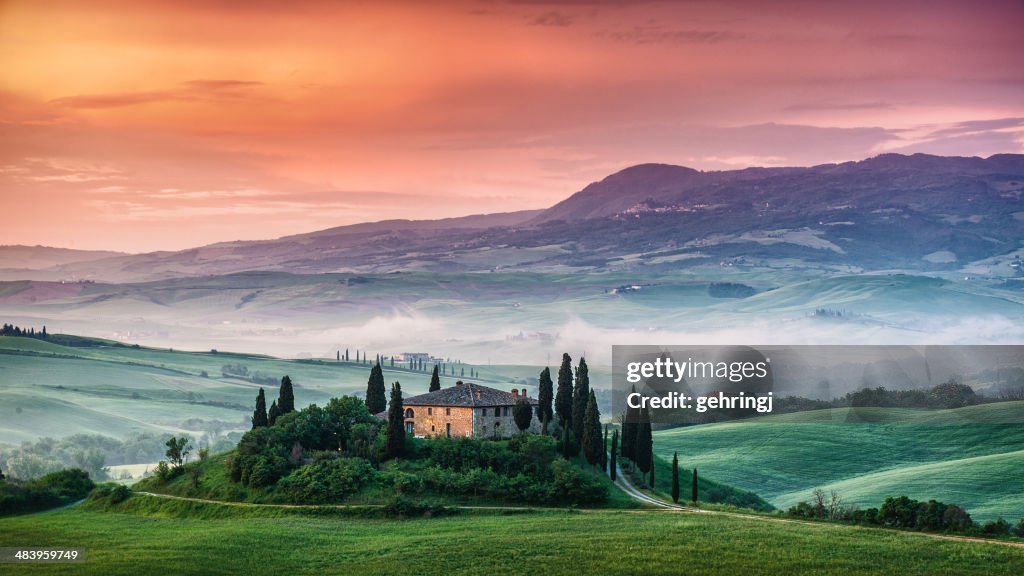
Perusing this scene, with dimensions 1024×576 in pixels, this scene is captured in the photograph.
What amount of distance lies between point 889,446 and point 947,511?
275 feet

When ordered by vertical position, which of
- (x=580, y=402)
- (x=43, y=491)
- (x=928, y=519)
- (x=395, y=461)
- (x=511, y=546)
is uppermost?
(x=580, y=402)

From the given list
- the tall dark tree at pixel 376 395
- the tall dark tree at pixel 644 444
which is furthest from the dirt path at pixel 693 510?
the tall dark tree at pixel 376 395

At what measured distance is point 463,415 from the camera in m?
95.3

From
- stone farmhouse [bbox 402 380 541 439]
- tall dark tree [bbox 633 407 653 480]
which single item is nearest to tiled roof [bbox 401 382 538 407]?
stone farmhouse [bbox 402 380 541 439]

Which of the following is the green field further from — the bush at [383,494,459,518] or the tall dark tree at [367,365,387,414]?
the bush at [383,494,459,518]

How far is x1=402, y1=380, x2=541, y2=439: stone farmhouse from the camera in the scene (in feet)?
313

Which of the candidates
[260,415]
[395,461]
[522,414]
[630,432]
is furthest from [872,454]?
[260,415]

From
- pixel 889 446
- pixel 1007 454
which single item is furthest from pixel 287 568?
pixel 889 446

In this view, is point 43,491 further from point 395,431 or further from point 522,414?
point 522,414

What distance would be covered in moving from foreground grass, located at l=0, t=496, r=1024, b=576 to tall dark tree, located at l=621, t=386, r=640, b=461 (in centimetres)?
1597

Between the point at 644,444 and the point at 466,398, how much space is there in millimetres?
13389

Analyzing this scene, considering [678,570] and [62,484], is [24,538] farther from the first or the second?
[678,570]

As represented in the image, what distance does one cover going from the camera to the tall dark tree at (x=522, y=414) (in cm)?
9706

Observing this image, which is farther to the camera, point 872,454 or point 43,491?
point 872,454
